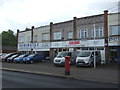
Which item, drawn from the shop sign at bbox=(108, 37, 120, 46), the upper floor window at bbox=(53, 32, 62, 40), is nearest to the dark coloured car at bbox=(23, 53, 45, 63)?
the upper floor window at bbox=(53, 32, 62, 40)

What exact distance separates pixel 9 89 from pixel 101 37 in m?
23.7

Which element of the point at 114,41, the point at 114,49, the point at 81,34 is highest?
the point at 81,34

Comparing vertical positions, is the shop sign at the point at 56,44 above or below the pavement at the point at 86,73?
above

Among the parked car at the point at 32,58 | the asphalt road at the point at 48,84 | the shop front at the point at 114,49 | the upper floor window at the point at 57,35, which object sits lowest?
the asphalt road at the point at 48,84

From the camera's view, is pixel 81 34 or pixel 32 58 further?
pixel 81 34

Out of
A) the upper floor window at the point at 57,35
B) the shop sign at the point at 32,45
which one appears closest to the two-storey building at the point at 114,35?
the upper floor window at the point at 57,35

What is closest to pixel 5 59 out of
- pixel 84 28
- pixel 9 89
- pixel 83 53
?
pixel 84 28

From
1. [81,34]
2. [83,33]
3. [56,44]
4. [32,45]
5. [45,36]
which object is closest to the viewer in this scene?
[83,33]

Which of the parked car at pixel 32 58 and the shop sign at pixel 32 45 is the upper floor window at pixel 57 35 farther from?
the parked car at pixel 32 58

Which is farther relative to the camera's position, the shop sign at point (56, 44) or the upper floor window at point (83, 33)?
the shop sign at point (56, 44)

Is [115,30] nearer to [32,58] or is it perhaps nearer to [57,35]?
[57,35]

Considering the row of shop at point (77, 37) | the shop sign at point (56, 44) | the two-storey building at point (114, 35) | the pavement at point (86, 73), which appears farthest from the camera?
the shop sign at point (56, 44)

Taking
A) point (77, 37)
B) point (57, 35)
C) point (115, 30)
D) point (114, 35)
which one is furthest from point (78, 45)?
point (115, 30)

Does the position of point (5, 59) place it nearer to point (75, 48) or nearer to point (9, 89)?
point (75, 48)
